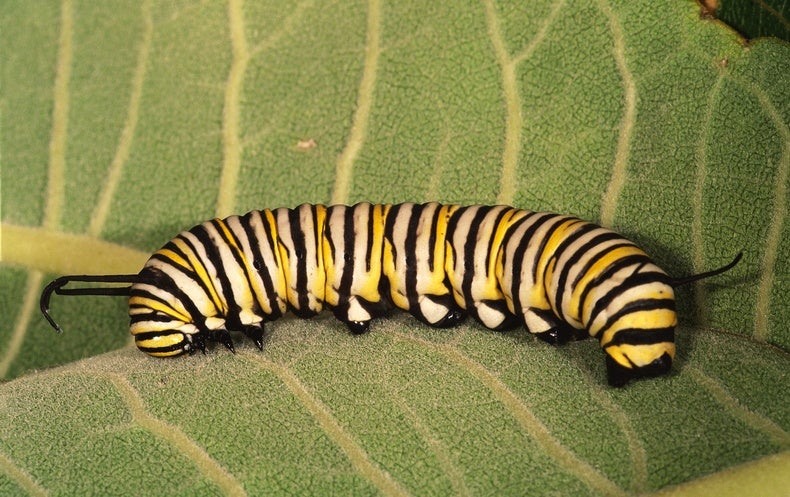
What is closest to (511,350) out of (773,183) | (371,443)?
(371,443)

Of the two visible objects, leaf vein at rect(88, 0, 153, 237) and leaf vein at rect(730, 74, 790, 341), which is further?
leaf vein at rect(88, 0, 153, 237)

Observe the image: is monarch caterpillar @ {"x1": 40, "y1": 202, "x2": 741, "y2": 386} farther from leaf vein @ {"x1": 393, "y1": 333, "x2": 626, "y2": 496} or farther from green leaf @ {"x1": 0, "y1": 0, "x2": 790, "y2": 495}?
leaf vein @ {"x1": 393, "y1": 333, "x2": 626, "y2": 496}

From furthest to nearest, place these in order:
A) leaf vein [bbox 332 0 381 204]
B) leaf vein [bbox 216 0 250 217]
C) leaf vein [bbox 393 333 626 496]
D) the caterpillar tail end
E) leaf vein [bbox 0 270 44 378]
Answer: leaf vein [bbox 0 270 44 378] < leaf vein [bbox 216 0 250 217] < leaf vein [bbox 332 0 381 204] < the caterpillar tail end < leaf vein [bbox 393 333 626 496]

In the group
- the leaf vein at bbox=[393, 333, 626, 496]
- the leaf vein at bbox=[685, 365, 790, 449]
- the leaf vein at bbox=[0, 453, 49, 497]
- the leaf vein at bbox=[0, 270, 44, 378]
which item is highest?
the leaf vein at bbox=[685, 365, 790, 449]

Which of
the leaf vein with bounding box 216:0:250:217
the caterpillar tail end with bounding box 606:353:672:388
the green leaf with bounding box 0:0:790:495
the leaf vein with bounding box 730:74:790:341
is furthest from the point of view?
the leaf vein with bounding box 216:0:250:217

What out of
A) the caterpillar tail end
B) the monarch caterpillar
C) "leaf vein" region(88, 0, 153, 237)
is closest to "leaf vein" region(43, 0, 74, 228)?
"leaf vein" region(88, 0, 153, 237)

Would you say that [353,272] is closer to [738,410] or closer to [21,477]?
[21,477]

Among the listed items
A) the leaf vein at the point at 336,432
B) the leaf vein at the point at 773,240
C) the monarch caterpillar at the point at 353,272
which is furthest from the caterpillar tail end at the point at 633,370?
the leaf vein at the point at 336,432
